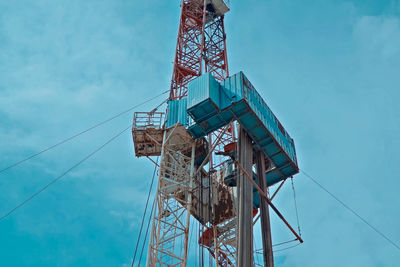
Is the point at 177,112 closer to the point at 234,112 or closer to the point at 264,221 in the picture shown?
the point at 234,112

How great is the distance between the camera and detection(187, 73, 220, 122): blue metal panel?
32.3 meters

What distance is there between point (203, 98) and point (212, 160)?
9275 millimetres

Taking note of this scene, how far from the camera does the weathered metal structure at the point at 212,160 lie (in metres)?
30.8

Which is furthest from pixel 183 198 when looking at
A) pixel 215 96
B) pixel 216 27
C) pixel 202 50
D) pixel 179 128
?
pixel 216 27

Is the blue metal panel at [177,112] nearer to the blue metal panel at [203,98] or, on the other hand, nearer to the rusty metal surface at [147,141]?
the rusty metal surface at [147,141]

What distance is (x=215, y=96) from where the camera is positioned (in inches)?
1291

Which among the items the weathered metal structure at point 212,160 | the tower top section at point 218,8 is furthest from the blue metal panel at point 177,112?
the tower top section at point 218,8

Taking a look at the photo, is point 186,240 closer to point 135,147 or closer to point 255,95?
point 135,147

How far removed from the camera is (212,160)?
40438 millimetres

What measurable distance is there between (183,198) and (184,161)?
98.2 inches

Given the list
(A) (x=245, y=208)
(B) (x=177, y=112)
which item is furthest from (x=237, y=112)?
(A) (x=245, y=208)

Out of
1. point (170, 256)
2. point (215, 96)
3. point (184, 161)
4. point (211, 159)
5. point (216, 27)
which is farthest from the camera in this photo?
point (216, 27)

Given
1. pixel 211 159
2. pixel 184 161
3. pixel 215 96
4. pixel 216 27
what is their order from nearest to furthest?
pixel 215 96
pixel 184 161
pixel 211 159
pixel 216 27

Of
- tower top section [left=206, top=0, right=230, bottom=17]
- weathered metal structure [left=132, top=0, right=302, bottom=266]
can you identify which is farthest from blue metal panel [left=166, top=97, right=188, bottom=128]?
tower top section [left=206, top=0, right=230, bottom=17]
